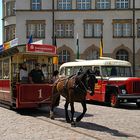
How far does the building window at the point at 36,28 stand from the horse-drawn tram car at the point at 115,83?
36971 millimetres

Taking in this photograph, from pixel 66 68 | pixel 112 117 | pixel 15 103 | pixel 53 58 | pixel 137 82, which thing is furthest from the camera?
pixel 66 68

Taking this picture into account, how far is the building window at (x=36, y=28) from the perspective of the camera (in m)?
62.1

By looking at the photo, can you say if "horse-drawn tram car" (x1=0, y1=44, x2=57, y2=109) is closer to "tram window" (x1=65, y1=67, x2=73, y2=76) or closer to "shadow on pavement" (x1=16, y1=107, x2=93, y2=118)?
"shadow on pavement" (x1=16, y1=107, x2=93, y2=118)

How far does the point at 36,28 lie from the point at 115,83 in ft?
133

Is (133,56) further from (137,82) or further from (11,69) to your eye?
(11,69)

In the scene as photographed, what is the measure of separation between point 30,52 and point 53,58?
5.13ft

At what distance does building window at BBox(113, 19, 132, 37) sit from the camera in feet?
202

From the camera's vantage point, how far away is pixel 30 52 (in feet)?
62.5

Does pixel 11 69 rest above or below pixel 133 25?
below

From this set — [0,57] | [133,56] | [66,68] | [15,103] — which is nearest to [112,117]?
[15,103]

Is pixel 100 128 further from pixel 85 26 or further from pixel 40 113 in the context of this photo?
pixel 85 26

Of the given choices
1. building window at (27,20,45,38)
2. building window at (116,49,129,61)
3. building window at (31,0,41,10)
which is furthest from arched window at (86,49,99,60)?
building window at (31,0,41,10)

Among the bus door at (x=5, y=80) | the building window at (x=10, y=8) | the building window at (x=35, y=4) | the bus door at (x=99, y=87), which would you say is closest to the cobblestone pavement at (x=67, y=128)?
the bus door at (x=5, y=80)

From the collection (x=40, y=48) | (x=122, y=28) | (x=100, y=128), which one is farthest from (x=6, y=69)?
(x=122, y=28)
